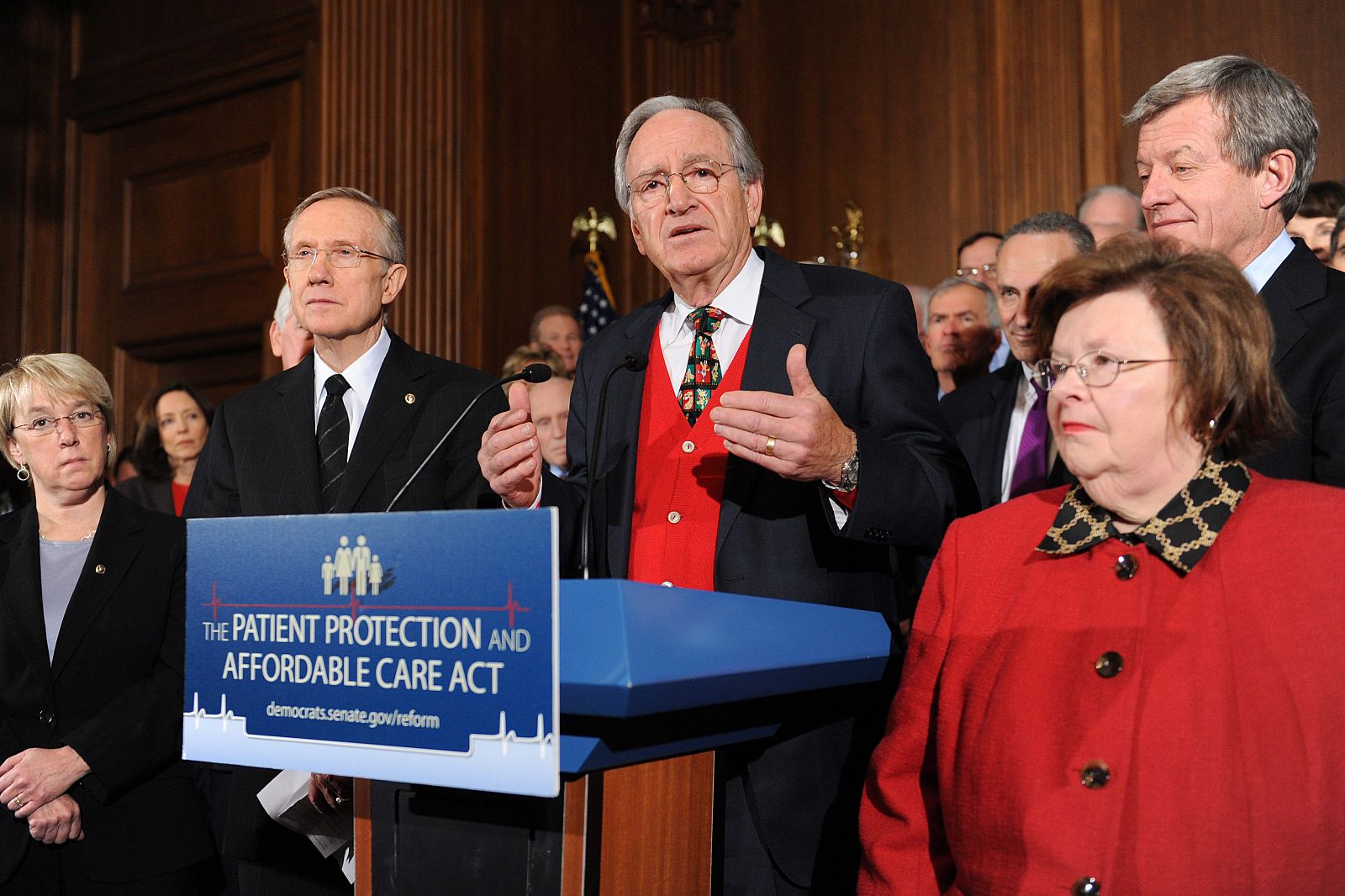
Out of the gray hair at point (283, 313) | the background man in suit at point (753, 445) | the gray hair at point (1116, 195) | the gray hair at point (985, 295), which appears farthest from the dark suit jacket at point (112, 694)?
the gray hair at point (1116, 195)

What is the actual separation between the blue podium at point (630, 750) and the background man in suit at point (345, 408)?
894 mm

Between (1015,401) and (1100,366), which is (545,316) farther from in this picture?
(1100,366)

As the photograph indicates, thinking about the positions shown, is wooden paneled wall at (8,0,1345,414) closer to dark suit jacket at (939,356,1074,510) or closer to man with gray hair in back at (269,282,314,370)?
man with gray hair in back at (269,282,314,370)

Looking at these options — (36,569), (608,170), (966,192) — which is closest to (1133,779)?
(36,569)

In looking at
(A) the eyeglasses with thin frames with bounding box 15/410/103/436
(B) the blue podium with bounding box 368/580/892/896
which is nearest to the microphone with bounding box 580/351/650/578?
(B) the blue podium with bounding box 368/580/892/896

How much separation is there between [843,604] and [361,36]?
14.3ft

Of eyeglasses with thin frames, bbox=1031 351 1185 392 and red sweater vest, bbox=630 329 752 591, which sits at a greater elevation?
eyeglasses with thin frames, bbox=1031 351 1185 392

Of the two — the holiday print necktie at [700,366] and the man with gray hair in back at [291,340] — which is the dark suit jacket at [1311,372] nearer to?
the holiday print necktie at [700,366]

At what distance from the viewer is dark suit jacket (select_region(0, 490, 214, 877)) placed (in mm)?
2678

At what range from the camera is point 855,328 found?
207 centimetres

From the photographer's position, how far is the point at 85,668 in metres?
2.78

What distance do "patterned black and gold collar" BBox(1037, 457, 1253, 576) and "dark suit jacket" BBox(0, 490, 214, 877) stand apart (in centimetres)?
199

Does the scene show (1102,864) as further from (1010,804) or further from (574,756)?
(574,756)

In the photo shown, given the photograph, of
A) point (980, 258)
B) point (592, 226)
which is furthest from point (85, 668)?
point (592, 226)
